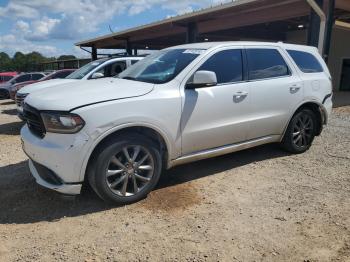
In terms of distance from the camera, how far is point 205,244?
314 cm

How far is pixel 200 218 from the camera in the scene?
362 cm

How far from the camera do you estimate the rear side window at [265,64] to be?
4879 mm

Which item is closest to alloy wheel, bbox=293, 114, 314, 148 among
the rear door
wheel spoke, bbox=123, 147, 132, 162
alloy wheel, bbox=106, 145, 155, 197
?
the rear door

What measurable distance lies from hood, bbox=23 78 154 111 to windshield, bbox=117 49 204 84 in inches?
10.4

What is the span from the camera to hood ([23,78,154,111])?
3596 mm

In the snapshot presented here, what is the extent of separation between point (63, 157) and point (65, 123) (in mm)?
345

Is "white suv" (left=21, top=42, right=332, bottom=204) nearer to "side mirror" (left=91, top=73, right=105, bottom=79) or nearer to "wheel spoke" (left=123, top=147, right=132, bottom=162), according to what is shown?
"wheel spoke" (left=123, top=147, right=132, bottom=162)

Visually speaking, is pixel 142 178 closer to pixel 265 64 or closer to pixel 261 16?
pixel 265 64

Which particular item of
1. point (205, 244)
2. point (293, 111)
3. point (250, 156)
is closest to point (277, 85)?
point (293, 111)

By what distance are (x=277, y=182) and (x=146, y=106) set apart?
6.80 feet

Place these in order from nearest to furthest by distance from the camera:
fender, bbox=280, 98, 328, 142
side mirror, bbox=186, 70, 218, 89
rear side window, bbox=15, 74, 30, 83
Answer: side mirror, bbox=186, 70, 218, 89, fender, bbox=280, 98, 328, 142, rear side window, bbox=15, 74, 30, 83

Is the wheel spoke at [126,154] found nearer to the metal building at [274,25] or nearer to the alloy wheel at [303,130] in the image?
the alloy wheel at [303,130]

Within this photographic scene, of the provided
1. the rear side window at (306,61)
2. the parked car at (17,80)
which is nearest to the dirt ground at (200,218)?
the rear side window at (306,61)

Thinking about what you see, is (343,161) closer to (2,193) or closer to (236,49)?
(236,49)
